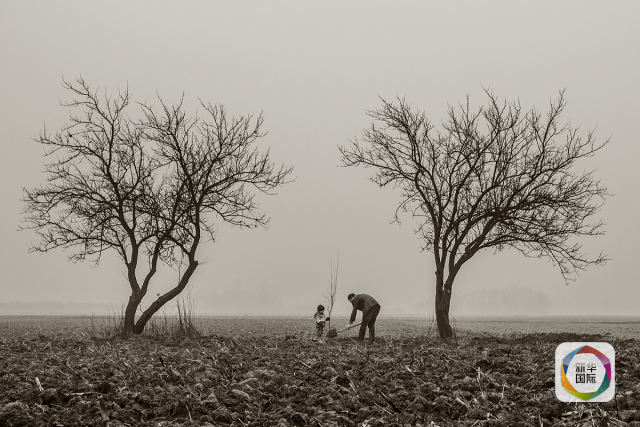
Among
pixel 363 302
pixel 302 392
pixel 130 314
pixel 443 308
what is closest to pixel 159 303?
pixel 130 314

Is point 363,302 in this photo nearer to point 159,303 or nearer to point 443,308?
point 443,308

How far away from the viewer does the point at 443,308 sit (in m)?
20.8

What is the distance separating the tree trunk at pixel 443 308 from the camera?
20.6m

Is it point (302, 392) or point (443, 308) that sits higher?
point (443, 308)

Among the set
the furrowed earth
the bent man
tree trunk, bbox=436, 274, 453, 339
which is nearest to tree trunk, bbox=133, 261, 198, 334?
the bent man

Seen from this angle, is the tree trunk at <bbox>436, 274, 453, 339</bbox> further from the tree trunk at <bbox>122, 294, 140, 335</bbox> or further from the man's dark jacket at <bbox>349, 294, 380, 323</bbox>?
the tree trunk at <bbox>122, 294, 140, 335</bbox>

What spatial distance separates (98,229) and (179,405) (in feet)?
50.8

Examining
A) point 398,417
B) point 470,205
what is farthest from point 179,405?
point 470,205

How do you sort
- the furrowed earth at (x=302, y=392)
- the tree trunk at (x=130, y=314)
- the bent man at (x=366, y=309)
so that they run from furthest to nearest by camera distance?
the tree trunk at (x=130, y=314), the bent man at (x=366, y=309), the furrowed earth at (x=302, y=392)

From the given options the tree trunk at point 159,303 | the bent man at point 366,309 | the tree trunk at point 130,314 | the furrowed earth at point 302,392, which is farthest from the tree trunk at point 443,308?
the tree trunk at point 130,314

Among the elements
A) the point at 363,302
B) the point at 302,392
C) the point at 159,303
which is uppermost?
the point at 363,302

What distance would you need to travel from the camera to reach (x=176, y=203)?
21.3 metres

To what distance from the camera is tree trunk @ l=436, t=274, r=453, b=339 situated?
20562 millimetres

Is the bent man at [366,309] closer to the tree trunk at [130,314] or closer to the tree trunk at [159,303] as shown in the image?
the tree trunk at [159,303]
